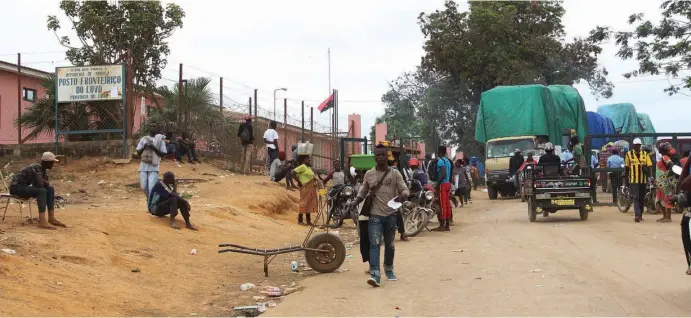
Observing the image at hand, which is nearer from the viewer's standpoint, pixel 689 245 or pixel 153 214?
pixel 689 245

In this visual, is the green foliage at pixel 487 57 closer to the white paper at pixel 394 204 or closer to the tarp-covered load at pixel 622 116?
the tarp-covered load at pixel 622 116

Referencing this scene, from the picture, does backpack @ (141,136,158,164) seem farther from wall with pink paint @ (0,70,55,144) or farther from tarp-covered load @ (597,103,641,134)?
tarp-covered load @ (597,103,641,134)

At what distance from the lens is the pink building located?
892 inches

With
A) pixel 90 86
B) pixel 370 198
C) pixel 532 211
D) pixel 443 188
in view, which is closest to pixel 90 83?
pixel 90 86

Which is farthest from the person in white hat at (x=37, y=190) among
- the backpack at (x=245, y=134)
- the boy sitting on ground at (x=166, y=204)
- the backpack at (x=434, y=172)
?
the backpack at (x=245, y=134)

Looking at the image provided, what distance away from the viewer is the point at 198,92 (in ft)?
80.0

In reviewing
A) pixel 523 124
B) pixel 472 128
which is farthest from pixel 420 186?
pixel 472 128

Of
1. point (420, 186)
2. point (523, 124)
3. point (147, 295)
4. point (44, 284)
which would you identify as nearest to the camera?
point (44, 284)

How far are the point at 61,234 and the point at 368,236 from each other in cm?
451

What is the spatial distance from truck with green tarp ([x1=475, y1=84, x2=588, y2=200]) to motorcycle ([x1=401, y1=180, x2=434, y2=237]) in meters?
12.7

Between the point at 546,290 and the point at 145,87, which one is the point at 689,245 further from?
the point at 145,87

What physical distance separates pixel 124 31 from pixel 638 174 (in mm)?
16149

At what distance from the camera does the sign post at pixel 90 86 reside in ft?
66.7

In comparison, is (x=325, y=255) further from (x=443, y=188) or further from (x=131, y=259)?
(x=443, y=188)
